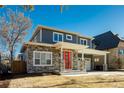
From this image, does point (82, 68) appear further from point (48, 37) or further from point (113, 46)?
point (113, 46)

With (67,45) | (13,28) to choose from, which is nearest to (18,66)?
(67,45)

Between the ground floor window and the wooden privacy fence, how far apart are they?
4.79 ft

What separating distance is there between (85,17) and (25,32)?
37.5 ft

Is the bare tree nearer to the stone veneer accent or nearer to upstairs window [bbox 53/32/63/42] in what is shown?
upstairs window [bbox 53/32/63/42]

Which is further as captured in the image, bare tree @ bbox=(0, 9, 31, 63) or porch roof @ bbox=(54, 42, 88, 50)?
bare tree @ bbox=(0, 9, 31, 63)

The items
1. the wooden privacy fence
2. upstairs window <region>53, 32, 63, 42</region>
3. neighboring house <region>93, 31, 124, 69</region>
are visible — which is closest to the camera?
the wooden privacy fence

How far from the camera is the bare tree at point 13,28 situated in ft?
81.4

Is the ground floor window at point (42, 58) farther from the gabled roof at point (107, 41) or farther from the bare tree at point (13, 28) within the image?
the gabled roof at point (107, 41)

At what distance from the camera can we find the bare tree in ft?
81.4

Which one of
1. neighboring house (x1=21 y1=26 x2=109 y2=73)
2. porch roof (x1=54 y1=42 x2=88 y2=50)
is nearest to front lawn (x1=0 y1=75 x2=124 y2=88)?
neighboring house (x1=21 y1=26 x2=109 y2=73)

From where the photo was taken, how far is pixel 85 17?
18.6 m

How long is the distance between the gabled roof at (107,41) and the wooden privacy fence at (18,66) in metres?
15.6

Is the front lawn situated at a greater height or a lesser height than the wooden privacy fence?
lesser

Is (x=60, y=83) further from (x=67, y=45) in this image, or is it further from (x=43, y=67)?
(x=67, y=45)
